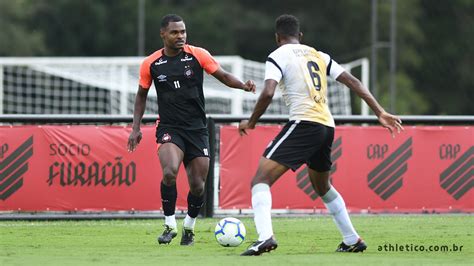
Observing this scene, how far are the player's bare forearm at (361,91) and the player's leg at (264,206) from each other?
96 centimetres

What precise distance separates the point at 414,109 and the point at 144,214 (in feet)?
170

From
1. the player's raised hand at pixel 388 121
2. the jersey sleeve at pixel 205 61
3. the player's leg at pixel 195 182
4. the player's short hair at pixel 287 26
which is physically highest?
the player's short hair at pixel 287 26

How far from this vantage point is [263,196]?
1248 centimetres

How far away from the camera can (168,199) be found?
1438cm

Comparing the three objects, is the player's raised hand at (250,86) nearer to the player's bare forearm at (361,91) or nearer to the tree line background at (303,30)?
the player's bare forearm at (361,91)

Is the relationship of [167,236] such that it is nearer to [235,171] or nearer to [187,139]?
[187,139]

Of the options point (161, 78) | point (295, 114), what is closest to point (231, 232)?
point (295, 114)

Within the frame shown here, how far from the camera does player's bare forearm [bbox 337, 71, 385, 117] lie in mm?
12484

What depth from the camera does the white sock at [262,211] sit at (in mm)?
12328

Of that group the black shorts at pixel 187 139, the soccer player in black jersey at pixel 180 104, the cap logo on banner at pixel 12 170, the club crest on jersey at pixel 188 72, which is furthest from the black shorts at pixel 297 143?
the cap logo on banner at pixel 12 170

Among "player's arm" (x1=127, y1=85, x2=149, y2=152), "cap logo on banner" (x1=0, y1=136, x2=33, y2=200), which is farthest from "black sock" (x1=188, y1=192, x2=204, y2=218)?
"cap logo on banner" (x1=0, y1=136, x2=33, y2=200)

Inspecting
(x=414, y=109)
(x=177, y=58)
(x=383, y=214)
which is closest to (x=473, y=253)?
(x=177, y=58)

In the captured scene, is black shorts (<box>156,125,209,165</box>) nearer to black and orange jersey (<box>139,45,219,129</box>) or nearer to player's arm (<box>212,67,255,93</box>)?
black and orange jersey (<box>139,45,219,129</box>)

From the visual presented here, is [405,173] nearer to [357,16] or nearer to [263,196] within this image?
[263,196]
